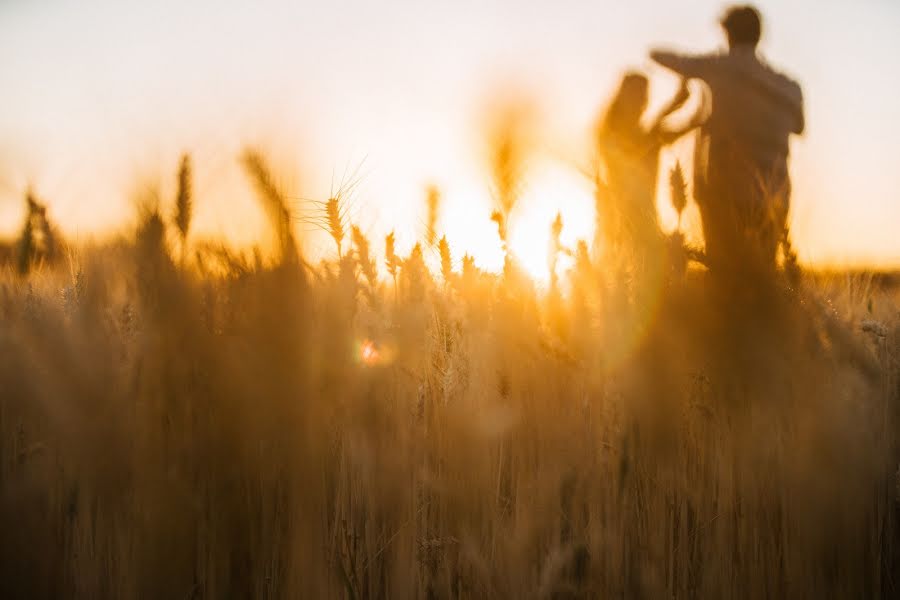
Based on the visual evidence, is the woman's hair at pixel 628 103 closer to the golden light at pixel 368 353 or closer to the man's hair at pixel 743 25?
the man's hair at pixel 743 25

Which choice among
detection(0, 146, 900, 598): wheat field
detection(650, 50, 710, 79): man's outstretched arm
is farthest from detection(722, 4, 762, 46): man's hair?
detection(0, 146, 900, 598): wheat field

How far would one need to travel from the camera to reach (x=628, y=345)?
1171mm

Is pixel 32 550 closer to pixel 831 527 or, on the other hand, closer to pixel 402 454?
pixel 402 454

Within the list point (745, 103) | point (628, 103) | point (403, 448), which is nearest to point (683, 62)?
point (745, 103)

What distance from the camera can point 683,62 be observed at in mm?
2400

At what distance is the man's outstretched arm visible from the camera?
234cm

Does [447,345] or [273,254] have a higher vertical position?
[273,254]

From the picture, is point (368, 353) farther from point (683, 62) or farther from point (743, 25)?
point (743, 25)

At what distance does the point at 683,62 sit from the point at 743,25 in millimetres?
477

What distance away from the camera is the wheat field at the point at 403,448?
1014 mm

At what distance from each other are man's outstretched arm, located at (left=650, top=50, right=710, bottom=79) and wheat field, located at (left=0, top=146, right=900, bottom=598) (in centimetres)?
132

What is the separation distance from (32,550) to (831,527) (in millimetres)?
1372

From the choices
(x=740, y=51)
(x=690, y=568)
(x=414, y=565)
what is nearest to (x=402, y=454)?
(x=414, y=565)

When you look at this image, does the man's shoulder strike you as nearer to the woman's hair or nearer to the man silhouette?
the man silhouette
